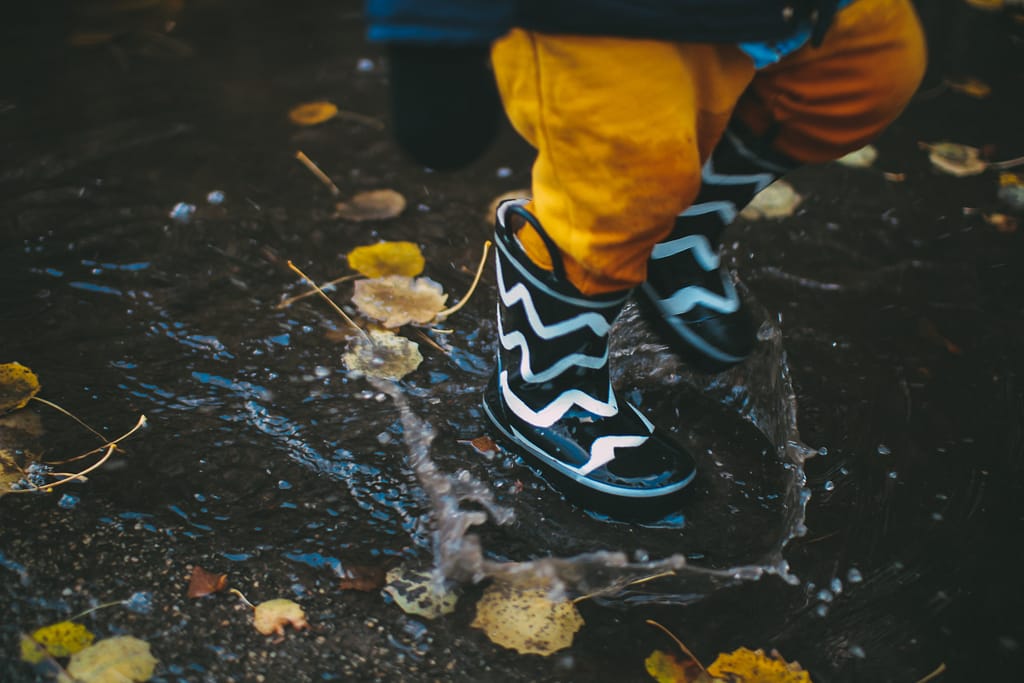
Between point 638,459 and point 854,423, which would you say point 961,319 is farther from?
point 638,459

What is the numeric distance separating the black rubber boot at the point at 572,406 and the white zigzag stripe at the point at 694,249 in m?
0.13

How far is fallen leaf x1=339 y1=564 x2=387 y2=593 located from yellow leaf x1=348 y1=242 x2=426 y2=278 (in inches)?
24.6

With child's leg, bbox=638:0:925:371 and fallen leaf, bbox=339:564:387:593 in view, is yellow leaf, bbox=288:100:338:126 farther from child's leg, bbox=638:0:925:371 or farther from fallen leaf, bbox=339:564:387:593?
fallen leaf, bbox=339:564:387:593

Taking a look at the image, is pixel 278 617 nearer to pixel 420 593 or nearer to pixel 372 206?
pixel 420 593

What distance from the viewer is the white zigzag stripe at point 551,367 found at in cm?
119

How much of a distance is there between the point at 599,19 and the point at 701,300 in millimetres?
475

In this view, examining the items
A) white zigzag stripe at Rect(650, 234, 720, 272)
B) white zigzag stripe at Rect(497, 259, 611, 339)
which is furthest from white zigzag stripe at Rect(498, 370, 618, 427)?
white zigzag stripe at Rect(650, 234, 720, 272)

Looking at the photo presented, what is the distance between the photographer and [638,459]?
1191 millimetres

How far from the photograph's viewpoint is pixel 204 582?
3.56ft

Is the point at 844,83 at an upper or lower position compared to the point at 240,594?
upper

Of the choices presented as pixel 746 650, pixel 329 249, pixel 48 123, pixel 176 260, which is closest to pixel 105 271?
pixel 176 260

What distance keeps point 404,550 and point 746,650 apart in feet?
1.44

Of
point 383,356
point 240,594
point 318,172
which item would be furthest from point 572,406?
point 318,172

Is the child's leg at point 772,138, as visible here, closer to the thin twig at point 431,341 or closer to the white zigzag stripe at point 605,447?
the white zigzag stripe at point 605,447
